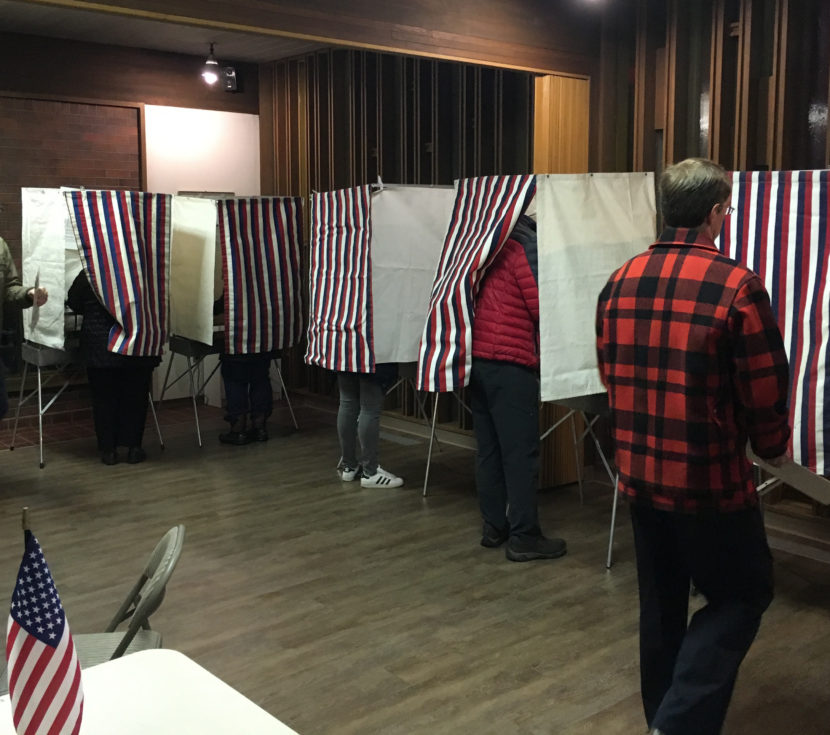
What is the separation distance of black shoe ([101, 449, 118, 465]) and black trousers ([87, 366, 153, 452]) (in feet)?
0.08

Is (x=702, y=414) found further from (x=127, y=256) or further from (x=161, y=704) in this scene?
(x=127, y=256)

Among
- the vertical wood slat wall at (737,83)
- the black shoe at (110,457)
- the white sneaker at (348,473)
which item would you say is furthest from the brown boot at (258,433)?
the vertical wood slat wall at (737,83)

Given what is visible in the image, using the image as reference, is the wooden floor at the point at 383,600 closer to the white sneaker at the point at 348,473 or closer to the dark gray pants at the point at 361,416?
the white sneaker at the point at 348,473

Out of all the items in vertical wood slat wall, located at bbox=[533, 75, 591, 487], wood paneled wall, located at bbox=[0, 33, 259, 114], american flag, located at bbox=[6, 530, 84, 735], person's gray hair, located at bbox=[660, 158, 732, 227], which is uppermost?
wood paneled wall, located at bbox=[0, 33, 259, 114]

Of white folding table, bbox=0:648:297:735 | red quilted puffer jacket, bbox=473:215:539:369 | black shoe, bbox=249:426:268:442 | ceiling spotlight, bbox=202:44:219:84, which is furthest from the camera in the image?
ceiling spotlight, bbox=202:44:219:84

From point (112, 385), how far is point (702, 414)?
4.26 m

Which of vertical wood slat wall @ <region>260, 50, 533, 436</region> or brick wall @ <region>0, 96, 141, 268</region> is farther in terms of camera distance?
brick wall @ <region>0, 96, 141, 268</region>

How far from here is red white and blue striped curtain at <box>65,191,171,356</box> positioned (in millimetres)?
5203

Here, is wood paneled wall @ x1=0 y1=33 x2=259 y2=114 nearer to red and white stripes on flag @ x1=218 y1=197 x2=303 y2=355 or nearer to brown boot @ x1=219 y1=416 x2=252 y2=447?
red and white stripes on flag @ x1=218 y1=197 x2=303 y2=355

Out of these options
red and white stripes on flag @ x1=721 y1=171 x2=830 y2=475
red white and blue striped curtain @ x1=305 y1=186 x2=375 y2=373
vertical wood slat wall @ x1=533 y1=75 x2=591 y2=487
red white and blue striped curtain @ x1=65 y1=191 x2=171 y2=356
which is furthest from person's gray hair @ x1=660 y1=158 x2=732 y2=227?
red white and blue striped curtain @ x1=65 y1=191 x2=171 y2=356

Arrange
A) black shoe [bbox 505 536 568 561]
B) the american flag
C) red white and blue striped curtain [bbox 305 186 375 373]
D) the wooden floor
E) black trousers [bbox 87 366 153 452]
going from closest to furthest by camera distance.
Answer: the american flag
the wooden floor
black shoe [bbox 505 536 568 561]
red white and blue striped curtain [bbox 305 186 375 373]
black trousers [bbox 87 366 153 452]

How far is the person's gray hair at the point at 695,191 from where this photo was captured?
2199mm

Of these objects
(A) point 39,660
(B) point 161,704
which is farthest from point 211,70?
(A) point 39,660

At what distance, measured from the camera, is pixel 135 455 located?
224 inches
